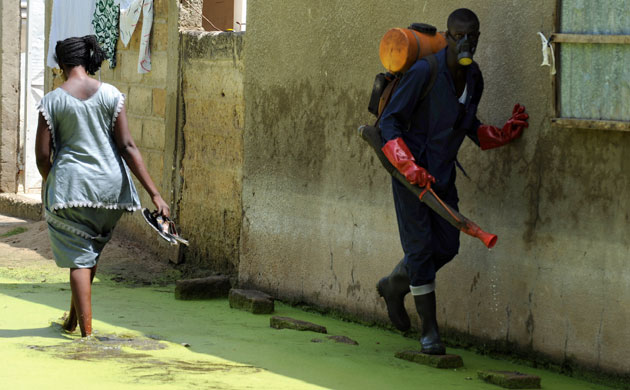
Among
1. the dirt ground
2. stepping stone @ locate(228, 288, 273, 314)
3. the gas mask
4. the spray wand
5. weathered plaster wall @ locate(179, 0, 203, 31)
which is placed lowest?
stepping stone @ locate(228, 288, 273, 314)

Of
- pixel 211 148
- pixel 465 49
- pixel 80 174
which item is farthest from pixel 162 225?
pixel 211 148

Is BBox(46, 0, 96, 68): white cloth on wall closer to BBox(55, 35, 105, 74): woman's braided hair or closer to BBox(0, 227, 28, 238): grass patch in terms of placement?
BBox(0, 227, 28, 238): grass patch

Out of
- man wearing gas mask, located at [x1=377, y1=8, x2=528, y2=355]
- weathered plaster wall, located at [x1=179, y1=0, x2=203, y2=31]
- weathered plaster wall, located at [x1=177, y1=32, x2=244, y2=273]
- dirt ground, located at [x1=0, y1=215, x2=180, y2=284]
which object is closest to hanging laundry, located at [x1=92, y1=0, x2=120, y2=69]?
weathered plaster wall, located at [x1=179, y1=0, x2=203, y2=31]

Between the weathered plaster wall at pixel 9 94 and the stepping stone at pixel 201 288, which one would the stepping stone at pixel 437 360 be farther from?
the weathered plaster wall at pixel 9 94

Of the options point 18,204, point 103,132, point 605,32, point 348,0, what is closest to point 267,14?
point 348,0

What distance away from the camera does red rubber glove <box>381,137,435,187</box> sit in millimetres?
4867

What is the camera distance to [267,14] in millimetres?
7180

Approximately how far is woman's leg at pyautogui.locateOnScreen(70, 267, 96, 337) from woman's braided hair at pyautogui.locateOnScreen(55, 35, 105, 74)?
117cm

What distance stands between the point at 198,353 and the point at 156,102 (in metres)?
4.14

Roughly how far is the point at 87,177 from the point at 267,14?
7.54 feet

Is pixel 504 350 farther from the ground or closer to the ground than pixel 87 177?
closer to the ground

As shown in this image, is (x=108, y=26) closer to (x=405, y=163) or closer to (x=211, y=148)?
(x=211, y=148)

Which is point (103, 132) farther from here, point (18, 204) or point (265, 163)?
point (18, 204)

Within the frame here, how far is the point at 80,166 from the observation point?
5.47 metres
